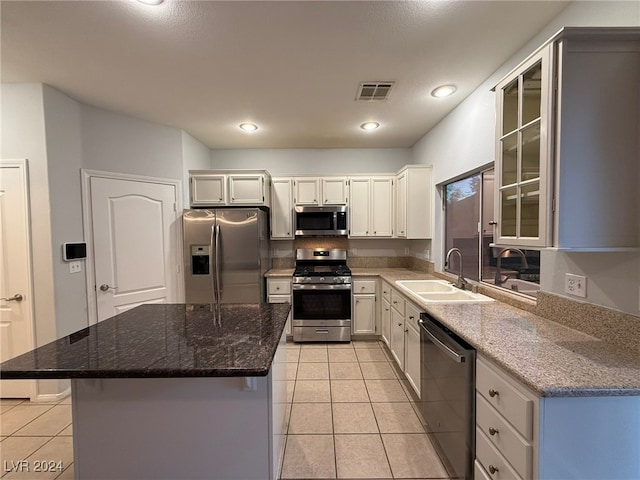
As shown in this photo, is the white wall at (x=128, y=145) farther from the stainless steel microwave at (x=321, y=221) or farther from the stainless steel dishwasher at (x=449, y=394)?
the stainless steel dishwasher at (x=449, y=394)

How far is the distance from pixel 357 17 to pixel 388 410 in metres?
2.75

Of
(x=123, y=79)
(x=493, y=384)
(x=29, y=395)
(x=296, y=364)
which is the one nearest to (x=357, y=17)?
(x=123, y=79)

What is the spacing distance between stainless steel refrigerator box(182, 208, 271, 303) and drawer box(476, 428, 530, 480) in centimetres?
255

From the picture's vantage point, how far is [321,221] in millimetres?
3760

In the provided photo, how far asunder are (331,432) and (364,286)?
6.01 feet

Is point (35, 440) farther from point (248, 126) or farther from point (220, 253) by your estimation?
point (248, 126)

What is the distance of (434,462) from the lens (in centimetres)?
173

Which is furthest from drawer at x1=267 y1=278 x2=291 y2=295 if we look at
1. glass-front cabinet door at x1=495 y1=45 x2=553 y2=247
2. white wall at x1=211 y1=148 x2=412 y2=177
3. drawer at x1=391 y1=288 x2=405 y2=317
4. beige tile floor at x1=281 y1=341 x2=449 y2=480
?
glass-front cabinet door at x1=495 y1=45 x2=553 y2=247

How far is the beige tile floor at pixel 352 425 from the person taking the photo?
169 cm

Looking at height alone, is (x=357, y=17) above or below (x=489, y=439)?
above

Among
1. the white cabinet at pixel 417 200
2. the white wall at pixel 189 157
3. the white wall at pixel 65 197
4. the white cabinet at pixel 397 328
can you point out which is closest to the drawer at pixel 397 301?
the white cabinet at pixel 397 328

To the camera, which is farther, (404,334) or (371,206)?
(371,206)

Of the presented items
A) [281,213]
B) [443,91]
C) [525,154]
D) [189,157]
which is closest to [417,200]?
[443,91]

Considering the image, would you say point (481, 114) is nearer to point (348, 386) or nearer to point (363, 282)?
point (363, 282)
